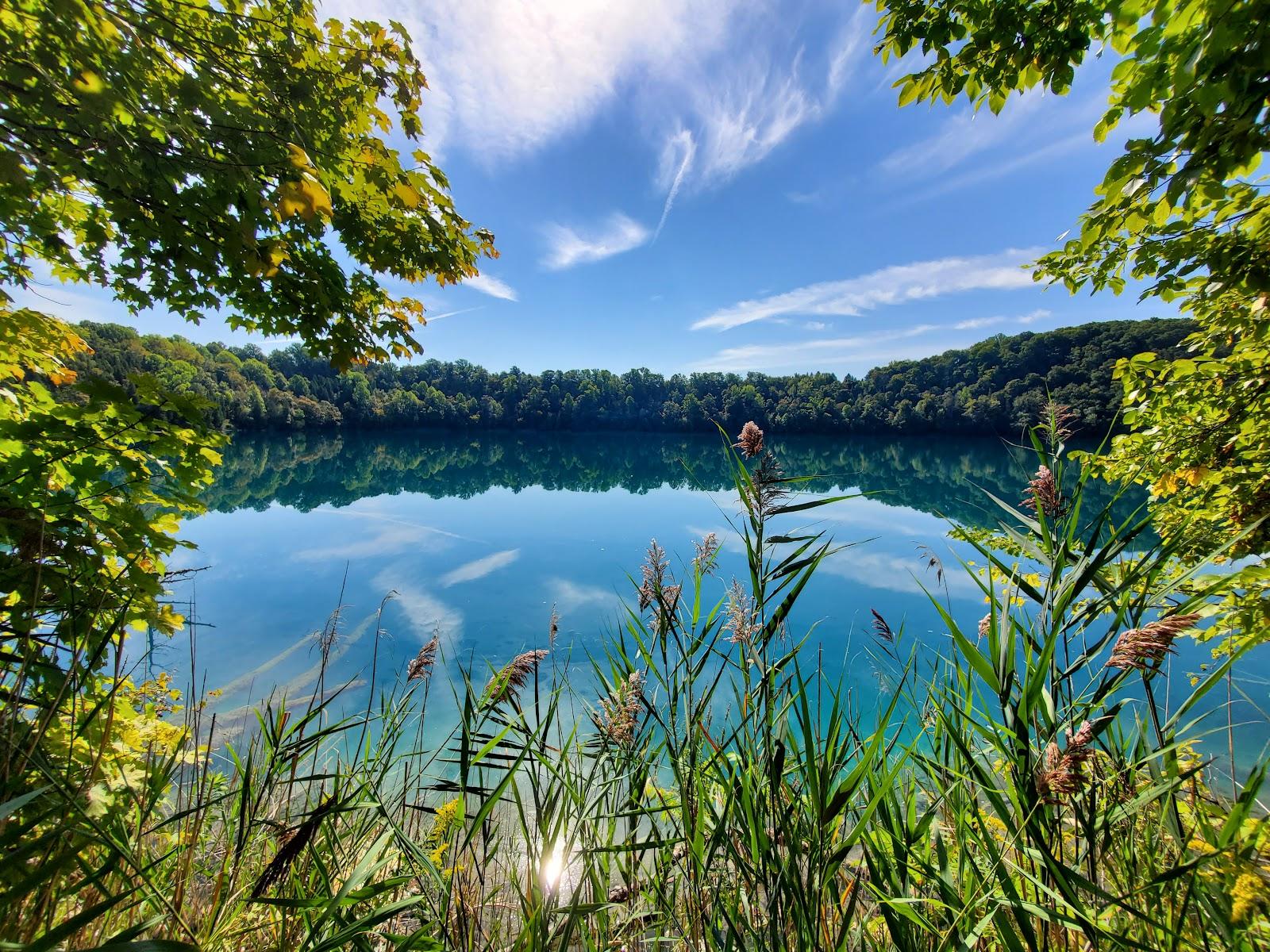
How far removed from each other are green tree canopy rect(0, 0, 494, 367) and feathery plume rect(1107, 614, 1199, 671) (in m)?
2.53

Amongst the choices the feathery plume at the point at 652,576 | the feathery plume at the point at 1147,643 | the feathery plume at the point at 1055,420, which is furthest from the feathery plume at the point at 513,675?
the feathery plume at the point at 1055,420

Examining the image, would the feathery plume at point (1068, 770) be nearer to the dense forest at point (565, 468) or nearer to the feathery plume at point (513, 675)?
the feathery plume at point (513, 675)

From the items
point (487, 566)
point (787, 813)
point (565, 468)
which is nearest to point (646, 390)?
point (565, 468)

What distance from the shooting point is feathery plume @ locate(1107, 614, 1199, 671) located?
107cm

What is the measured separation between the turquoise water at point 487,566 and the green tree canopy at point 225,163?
174 centimetres

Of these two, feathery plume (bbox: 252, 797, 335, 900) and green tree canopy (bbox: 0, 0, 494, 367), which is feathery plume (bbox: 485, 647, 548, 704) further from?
green tree canopy (bbox: 0, 0, 494, 367)

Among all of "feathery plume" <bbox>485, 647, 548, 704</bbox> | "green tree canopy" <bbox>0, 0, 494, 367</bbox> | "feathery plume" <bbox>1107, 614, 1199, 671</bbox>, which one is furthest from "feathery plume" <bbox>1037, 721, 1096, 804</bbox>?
"green tree canopy" <bbox>0, 0, 494, 367</bbox>

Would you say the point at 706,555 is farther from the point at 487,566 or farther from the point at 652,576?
the point at 487,566

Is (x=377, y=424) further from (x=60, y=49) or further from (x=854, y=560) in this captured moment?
(x=60, y=49)

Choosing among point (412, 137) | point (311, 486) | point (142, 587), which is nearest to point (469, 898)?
point (142, 587)

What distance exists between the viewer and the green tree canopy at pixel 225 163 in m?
1.54

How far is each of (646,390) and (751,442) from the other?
3217 inches

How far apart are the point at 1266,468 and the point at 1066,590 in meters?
2.92

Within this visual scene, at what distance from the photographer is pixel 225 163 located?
5.52 ft
